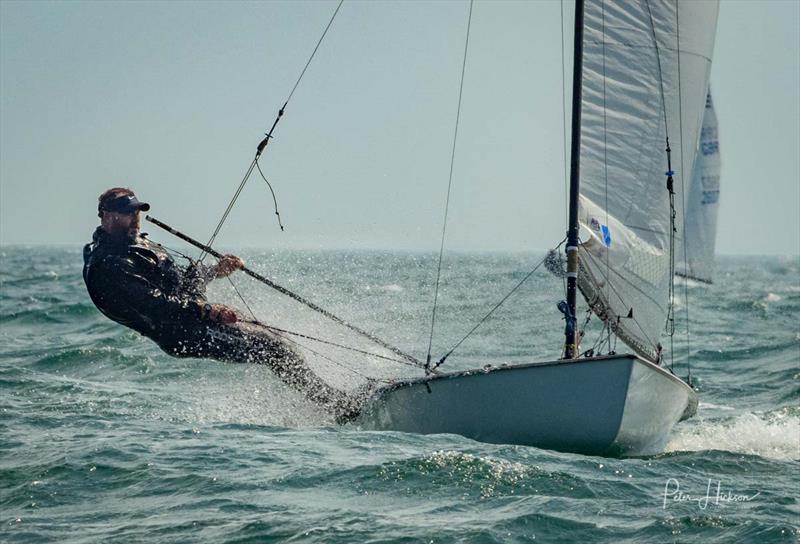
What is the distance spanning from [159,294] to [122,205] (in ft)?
2.46

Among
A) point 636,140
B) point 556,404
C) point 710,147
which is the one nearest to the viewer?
point 556,404

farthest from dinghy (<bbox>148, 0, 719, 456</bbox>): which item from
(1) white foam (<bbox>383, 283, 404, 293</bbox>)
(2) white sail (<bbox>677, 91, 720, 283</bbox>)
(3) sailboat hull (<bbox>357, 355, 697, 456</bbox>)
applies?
(1) white foam (<bbox>383, 283, 404, 293</bbox>)

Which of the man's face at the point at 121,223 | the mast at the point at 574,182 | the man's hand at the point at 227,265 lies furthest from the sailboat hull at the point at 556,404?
the man's face at the point at 121,223

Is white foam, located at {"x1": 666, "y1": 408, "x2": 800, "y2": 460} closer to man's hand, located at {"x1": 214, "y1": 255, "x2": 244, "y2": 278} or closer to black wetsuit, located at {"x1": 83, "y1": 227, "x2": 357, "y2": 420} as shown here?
black wetsuit, located at {"x1": 83, "y1": 227, "x2": 357, "y2": 420}

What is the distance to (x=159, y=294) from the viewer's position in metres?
8.95

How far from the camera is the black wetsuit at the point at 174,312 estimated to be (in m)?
8.88

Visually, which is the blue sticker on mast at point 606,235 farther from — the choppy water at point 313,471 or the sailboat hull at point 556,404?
the choppy water at point 313,471

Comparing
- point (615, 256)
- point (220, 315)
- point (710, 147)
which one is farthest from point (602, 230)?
point (710, 147)

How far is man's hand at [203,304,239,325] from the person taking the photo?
9102 mm

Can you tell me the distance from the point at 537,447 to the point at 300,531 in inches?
108

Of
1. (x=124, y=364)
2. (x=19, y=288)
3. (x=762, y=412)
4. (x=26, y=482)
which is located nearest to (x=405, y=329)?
(x=124, y=364)

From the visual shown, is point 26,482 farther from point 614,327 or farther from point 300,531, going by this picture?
point 614,327
